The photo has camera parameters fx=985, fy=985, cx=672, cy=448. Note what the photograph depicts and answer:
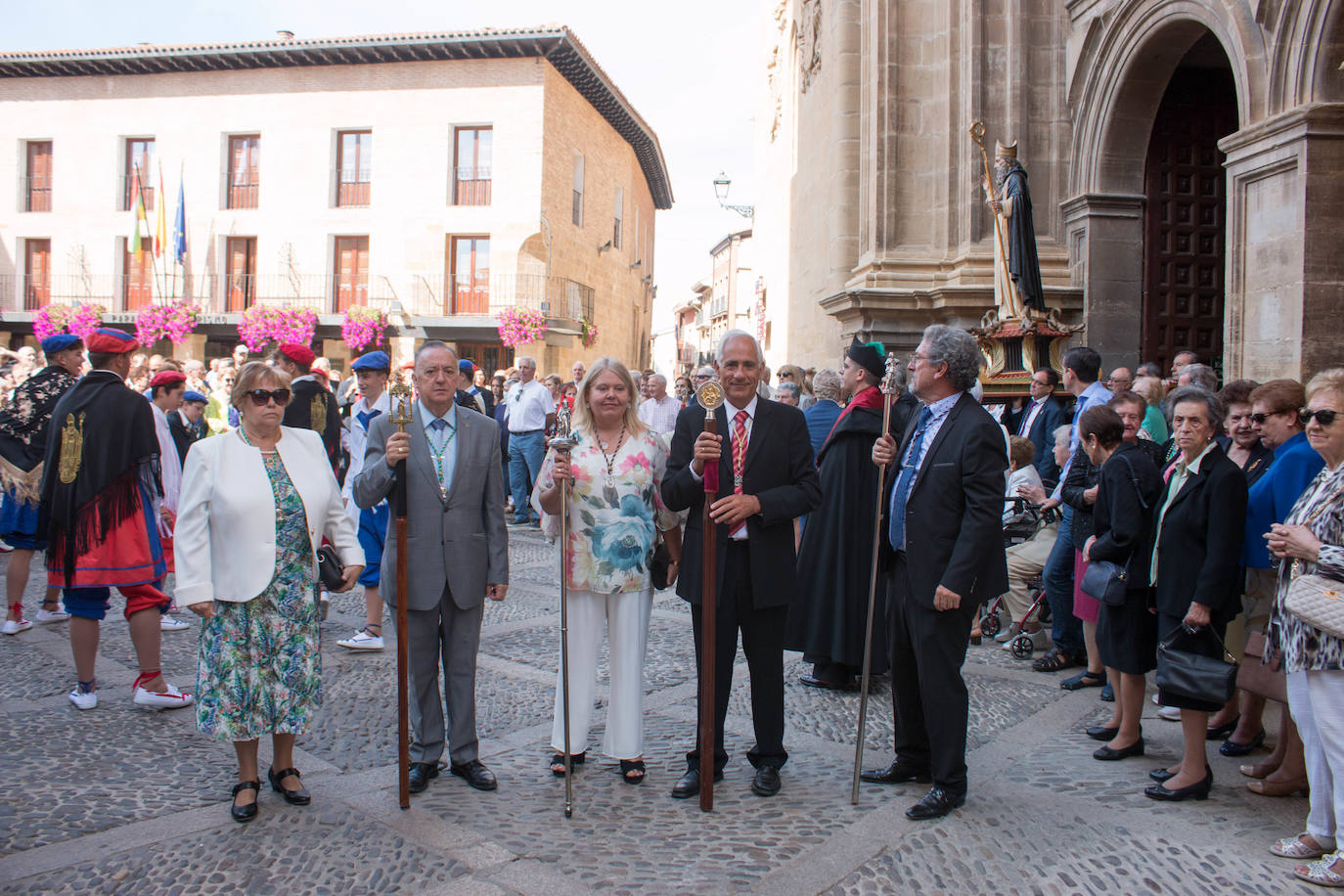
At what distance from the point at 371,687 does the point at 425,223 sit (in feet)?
83.1

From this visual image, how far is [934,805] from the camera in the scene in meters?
4.01

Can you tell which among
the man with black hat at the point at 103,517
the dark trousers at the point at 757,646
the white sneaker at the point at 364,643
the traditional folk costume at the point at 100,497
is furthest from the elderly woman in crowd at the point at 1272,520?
the traditional folk costume at the point at 100,497

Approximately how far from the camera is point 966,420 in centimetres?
413

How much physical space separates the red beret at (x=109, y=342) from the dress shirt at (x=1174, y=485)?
18.1 feet

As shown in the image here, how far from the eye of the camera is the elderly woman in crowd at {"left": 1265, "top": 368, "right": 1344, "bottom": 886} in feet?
11.5

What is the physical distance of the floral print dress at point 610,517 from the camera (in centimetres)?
430

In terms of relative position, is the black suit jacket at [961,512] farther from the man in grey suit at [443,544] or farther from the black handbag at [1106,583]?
the man in grey suit at [443,544]

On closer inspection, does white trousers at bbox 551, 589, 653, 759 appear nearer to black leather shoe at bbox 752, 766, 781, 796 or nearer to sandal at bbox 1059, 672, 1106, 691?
black leather shoe at bbox 752, 766, 781, 796

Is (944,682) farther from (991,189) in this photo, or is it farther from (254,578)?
(991,189)

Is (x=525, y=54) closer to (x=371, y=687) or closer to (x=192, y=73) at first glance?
(x=192, y=73)

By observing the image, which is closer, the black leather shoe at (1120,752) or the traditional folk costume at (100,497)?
the black leather shoe at (1120,752)

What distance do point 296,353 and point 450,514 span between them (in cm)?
356

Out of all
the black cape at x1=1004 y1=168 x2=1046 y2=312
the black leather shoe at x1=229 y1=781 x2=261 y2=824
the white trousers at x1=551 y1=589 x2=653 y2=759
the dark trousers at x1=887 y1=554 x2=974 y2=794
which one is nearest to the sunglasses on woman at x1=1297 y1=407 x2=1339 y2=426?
the dark trousers at x1=887 y1=554 x2=974 y2=794

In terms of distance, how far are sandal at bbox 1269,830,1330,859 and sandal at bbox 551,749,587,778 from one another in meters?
2.78
